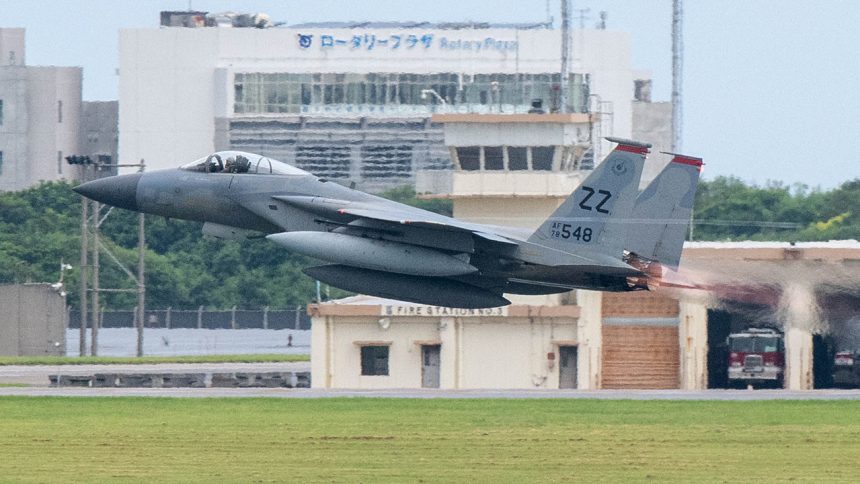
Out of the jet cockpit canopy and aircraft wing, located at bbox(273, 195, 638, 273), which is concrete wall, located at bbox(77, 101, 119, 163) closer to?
the jet cockpit canopy

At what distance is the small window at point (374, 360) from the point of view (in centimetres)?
6919

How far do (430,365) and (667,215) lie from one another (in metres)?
29.7

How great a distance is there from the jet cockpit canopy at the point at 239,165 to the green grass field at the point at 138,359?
4560 centimetres

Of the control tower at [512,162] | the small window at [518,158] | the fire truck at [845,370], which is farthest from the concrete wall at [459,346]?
the fire truck at [845,370]

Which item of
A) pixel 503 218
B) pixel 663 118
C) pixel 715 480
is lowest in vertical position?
pixel 715 480

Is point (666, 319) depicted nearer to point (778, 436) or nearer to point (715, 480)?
point (778, 436)

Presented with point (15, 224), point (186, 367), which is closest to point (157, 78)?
point (15, 224)

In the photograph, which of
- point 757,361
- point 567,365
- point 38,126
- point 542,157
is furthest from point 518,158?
point 38,126

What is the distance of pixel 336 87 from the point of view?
482 ft

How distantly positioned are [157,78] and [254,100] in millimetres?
8067

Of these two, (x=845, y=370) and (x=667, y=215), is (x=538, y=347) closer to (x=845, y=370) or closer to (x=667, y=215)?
(x=845, y=370)

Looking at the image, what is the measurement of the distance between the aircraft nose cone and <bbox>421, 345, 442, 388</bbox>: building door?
28437 mm

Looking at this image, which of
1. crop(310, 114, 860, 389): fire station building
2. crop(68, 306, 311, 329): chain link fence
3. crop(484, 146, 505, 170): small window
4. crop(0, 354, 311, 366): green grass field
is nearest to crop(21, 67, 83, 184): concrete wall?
crop(68, 306, 311, 329): chain link fence

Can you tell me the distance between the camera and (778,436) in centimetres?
4494
